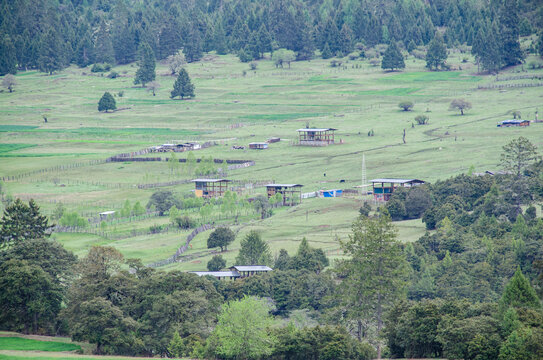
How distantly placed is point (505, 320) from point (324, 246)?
3418 centimetres

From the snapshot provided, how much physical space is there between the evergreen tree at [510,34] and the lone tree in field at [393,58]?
23300mm

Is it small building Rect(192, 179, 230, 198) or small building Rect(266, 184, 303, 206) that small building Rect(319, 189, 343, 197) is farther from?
small building Rect(192, 179, 230, 198)

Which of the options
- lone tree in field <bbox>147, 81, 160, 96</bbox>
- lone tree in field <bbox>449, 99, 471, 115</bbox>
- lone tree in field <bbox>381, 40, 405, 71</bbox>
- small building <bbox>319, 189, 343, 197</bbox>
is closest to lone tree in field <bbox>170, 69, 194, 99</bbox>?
lone tree in field <bbox>147, 81, 160, 96</bbox>

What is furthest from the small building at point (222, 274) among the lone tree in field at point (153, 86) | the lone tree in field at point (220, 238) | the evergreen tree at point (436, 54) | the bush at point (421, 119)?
the evergreen tree at point (436, 54)

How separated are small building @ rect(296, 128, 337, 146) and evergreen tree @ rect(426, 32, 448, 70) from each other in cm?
6062

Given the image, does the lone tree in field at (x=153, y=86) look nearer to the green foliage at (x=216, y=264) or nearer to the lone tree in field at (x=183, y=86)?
the lone tree in field at (x=183, y=86)

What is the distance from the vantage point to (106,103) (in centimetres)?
17850

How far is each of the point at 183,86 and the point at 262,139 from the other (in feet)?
166

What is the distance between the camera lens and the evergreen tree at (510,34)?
179000 mm

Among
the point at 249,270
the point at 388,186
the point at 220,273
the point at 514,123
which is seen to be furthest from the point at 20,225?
the point at 514,123

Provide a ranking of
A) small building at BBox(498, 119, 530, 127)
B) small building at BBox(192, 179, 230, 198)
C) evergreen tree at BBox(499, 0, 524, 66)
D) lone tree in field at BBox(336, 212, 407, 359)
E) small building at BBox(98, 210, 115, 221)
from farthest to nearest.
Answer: evergreen tree at BBox(499, 0, 524, 66) < small building at BBox(498, 119, 530, 127) < small building at BBox(192, 179, 230, 198) < small building at BBox(98, 210, 115, 221) < lone tree in field at BBox(336, 212, 407, 359)

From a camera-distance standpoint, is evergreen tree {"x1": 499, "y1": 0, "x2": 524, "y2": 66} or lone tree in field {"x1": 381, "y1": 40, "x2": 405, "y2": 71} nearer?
evergreen tree {"x1": 499, "y1": 0, "x2": 524, "y2": 66}

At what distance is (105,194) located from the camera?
109 m

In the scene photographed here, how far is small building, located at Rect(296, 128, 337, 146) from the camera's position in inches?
5276
